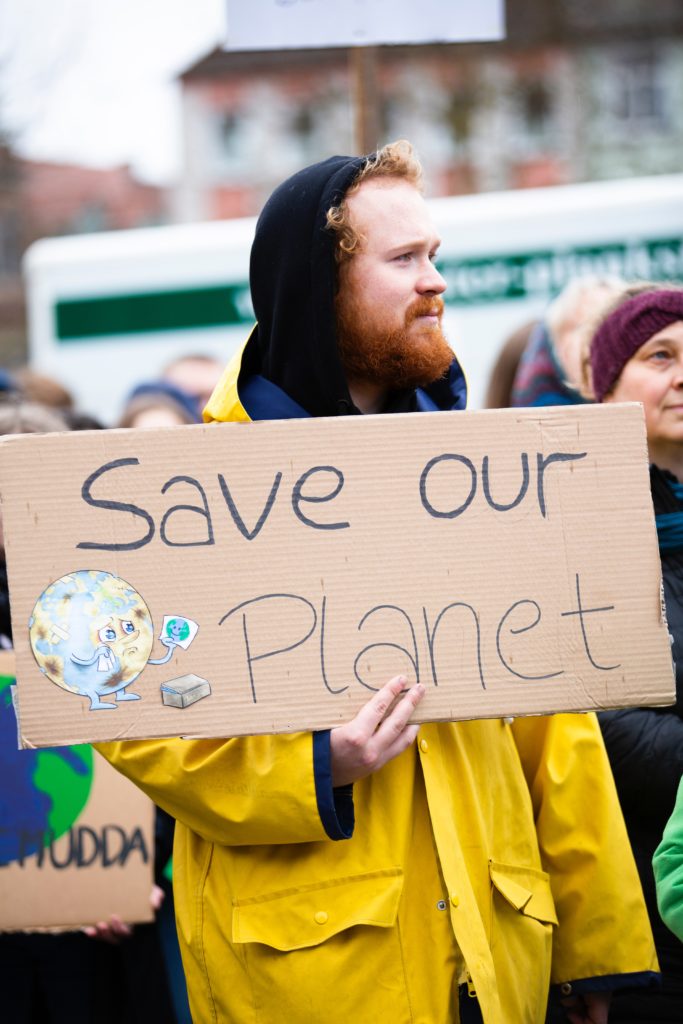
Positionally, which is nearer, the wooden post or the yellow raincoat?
the yellow raincoat

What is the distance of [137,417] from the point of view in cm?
481

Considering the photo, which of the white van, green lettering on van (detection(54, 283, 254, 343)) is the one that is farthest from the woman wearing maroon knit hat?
green lettering on van (detection(54, 283, 254, 343))

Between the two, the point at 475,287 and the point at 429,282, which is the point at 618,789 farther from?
the point at 475,287

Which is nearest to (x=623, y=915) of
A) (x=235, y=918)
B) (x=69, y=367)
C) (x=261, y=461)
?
(x=235, y=918)

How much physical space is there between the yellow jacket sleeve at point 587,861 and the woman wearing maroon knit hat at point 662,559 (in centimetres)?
19

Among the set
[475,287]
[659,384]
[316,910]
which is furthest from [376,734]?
[475,287]

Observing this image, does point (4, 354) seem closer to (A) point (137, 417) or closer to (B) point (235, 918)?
(A) point (137, 417)

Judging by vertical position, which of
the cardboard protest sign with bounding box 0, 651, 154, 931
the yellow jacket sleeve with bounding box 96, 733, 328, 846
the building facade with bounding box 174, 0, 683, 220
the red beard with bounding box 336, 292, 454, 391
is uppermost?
the building facade with bounding box 174, 0, 683, 220

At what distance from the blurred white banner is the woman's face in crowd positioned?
1194 millimetres

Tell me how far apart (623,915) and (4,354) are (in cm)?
3180

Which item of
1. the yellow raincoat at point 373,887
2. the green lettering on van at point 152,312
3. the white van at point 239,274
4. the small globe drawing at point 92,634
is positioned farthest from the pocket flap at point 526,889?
the green lettering on van at point 152,312

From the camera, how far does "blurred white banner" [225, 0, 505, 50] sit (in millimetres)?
3357

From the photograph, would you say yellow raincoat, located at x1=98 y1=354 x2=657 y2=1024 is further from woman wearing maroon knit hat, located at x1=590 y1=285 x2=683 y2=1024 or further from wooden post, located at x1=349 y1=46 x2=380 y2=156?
wooden post, located at x1=349 y1=46 x2=380 y2=156

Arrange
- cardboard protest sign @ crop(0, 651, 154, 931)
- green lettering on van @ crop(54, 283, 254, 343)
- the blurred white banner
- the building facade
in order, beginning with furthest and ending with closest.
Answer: the building facade < green lettering on van @ crop(54, 283, 254, 343) < the blurred white banner < cardboard protest sign @ crop(0, 651, 154, 931)
